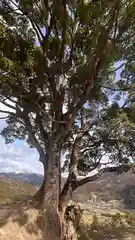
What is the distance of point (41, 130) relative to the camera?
45.0 feet

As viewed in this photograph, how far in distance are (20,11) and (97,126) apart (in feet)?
20.3

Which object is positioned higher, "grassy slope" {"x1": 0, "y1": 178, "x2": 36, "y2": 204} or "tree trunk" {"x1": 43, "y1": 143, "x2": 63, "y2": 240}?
"grassy slope" {"x1": 0, "y1": 178, "x2": 36, "y2": 204}

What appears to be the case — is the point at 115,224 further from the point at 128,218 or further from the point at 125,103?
the point at 125,103

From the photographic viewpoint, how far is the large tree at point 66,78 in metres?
11.6

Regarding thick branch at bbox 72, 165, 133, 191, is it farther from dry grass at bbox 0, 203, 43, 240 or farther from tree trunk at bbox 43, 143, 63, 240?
dry grass at bbox 0, 203, 43, 240

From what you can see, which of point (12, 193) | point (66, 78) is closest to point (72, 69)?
point (66, 78)

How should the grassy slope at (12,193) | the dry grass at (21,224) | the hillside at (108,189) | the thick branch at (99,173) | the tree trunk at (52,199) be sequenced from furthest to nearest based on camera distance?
the hillside at (108,189) < the grassy slope at (12,193) < the thick branch at (99,173) < the tree trunk at (52,199) < the dry grass at (21,224)

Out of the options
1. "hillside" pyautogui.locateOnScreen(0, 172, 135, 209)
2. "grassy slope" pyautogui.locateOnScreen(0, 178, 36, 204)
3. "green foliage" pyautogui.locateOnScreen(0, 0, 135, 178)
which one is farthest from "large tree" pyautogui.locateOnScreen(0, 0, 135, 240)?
"hillside" pyautogui.locateOnScreen(0, 172, 135, 209)

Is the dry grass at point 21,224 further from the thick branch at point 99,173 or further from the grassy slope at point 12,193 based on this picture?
the grassy slope at point 12,193

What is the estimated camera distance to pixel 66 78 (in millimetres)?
Answer: 13195

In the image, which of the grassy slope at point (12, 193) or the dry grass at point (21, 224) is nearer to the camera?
the dry grass at point (21, 224)

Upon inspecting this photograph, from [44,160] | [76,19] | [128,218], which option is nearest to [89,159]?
[44,160]

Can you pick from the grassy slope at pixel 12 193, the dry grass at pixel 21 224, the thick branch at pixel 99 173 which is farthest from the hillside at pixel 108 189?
the dry grass at pixel 21 224

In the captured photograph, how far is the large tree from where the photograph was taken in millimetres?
11578
